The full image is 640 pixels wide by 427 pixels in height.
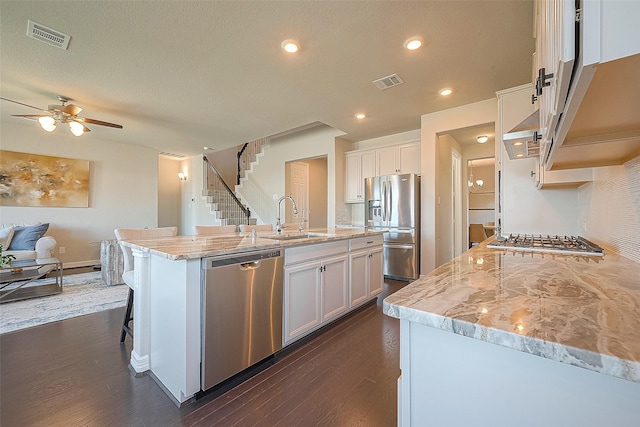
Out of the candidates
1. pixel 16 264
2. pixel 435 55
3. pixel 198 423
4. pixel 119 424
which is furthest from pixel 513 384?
pixel 16 264

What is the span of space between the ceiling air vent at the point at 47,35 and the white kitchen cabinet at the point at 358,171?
4.22 m

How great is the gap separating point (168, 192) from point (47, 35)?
6.05 metres

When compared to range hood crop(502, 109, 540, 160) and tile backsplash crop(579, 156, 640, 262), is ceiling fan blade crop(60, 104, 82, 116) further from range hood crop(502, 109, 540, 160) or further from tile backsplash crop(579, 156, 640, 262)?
tile backsplash crop(579, 156, 640, 262)

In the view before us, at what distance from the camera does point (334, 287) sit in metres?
2.58

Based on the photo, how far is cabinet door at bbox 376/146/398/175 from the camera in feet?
15.7

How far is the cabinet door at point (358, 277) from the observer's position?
281cm

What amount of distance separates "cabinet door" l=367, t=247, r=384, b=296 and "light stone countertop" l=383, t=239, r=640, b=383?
2.03 m

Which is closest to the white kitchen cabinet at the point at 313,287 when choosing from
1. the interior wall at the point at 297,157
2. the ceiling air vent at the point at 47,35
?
the interior wall at the point at 297,157

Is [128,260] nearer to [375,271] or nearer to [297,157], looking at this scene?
[375,271]

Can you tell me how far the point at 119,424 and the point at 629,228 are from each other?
277 cm

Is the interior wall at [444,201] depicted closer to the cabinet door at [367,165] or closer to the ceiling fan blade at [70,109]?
the cabinet door at [367,165]

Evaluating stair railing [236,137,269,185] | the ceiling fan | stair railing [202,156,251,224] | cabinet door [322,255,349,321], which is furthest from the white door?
the ceiling fan

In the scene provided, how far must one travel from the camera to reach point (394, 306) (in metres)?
0.70

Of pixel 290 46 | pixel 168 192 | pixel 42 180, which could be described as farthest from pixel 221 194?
pixel 290 46
